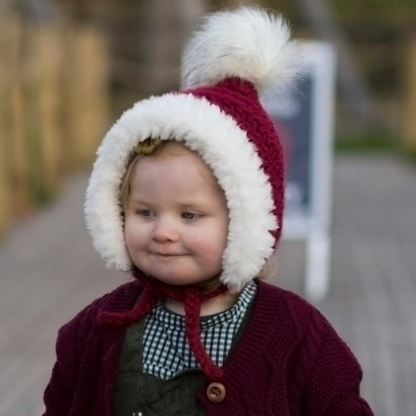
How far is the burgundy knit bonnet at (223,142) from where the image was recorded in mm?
2613

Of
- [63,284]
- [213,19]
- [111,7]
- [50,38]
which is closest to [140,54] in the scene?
[111,7]

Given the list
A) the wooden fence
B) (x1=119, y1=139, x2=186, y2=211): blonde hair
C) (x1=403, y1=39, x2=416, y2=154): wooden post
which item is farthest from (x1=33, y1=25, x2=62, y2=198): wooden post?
(x1=119, y1=139, x2=186, y2=211): blonde hair

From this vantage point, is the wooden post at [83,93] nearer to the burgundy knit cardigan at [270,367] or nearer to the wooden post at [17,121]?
the wooden post at [17,121]

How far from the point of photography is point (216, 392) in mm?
2609

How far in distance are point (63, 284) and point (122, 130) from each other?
5570 millimetres

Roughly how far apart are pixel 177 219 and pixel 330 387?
1.64 feet

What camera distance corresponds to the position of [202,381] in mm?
2641

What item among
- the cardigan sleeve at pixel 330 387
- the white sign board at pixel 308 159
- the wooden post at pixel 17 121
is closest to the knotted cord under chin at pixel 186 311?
the cardigan sleeve at pixel 330 387

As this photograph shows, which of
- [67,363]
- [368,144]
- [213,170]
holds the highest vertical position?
[213,170]

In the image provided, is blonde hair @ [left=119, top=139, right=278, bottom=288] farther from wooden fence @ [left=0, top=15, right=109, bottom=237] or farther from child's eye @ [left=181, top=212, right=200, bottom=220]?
wooden fence @ [left=0, top=15, right=109, bottom=237]

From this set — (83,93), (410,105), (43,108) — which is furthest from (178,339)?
(410,105)

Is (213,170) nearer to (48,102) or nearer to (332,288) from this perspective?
(332,288)

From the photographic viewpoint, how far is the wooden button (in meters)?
2.60

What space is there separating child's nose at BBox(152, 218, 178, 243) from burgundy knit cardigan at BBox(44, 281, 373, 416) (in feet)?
0.90
